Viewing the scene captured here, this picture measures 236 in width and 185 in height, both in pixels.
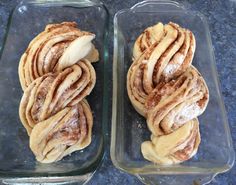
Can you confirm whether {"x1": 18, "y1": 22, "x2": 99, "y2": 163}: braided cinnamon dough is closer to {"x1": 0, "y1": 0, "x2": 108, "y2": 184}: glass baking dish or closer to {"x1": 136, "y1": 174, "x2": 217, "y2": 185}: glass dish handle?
{"x1": 0, "y1": 0, "x2": 108, "y2": 184}: glass baking dish

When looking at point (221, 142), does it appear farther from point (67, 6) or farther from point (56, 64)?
point (67, 6)

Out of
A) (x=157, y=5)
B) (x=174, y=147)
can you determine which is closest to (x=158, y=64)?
(x=174, y=147)

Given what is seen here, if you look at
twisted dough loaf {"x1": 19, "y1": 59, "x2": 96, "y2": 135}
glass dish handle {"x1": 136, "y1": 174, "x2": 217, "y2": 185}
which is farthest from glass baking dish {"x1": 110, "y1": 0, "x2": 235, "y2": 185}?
twisted dough loaf {"x1": 19, "y1": 59, "x2": 96, "y2": 135}

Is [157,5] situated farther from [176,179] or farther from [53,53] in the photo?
[176,179]

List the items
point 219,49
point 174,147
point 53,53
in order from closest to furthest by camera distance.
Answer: point 174,147, point 53,53, point 219,49

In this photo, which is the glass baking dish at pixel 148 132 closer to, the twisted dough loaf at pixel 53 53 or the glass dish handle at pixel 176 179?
the glass dish handle at pixel 176 179

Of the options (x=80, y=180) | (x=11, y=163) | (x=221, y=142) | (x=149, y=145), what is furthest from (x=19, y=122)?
(x=221, y=142)

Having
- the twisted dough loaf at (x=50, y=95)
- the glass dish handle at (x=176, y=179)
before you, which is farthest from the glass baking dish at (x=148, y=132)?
the twisted dough loaf at (x=50, y=95)
